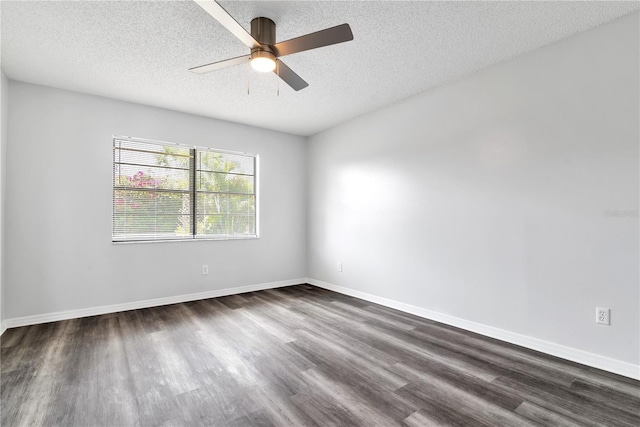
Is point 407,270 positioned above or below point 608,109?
below

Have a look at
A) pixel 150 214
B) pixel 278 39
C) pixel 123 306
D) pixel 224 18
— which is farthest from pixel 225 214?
pixel 224 18

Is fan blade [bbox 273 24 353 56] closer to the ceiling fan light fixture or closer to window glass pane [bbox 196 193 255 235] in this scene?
the ceiling fan light fixture

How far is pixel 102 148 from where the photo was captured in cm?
354

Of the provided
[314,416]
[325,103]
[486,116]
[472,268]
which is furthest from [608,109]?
[314,416]

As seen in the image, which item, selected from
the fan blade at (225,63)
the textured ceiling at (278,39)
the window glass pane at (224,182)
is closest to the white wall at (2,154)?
the textured ceiling at (278,39)

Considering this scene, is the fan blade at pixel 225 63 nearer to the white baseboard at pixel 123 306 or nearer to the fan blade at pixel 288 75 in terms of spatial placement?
the fan blade at pixel 288 75

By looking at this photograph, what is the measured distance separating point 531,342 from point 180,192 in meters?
4.25

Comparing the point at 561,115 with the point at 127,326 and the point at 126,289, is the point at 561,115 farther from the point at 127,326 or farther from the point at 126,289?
the point at 126,289

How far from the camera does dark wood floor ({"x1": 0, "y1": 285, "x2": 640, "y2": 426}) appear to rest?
1.70 meters

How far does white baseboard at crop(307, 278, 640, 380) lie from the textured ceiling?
2.48 metres

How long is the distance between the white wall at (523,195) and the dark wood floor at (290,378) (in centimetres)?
42

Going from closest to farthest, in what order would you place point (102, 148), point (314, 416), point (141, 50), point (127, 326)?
point (314, 416) → point (141, 50) → point (127, 326) → point (102, 148)

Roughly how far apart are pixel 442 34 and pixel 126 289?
425 cm

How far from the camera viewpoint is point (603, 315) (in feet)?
7.28
